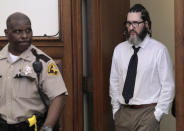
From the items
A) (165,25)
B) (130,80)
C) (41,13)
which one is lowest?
(130,80)

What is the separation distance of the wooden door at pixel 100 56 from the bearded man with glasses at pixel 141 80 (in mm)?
335

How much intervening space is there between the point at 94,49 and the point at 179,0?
1.16m

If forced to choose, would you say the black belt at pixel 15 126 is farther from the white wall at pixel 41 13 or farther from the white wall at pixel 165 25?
the white wall at pixel 165 25

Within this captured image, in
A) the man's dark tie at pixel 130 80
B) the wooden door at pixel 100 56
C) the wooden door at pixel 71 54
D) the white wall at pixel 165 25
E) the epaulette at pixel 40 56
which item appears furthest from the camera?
the white wall at pixel 165 25

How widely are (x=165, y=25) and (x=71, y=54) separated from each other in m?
1.76

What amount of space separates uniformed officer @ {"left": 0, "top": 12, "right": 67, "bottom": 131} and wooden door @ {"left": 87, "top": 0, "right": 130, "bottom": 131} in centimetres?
131

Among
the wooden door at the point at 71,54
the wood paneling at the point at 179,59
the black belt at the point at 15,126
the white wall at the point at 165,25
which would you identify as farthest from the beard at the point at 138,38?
the white wall at the point at 165,25

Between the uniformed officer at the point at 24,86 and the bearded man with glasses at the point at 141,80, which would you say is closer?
the uniformed officer at the point at 24,86

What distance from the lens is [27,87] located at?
9.49ft

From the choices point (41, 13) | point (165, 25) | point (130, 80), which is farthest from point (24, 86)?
point (165, 25)

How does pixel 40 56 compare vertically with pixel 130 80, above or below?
above

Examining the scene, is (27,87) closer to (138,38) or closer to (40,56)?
(40,56)

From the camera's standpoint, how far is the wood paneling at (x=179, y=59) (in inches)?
137

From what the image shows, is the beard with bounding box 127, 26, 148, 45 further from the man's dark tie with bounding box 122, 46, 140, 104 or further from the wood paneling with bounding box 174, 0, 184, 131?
the wood paneling with bounding box 174, 0, 184, 131
